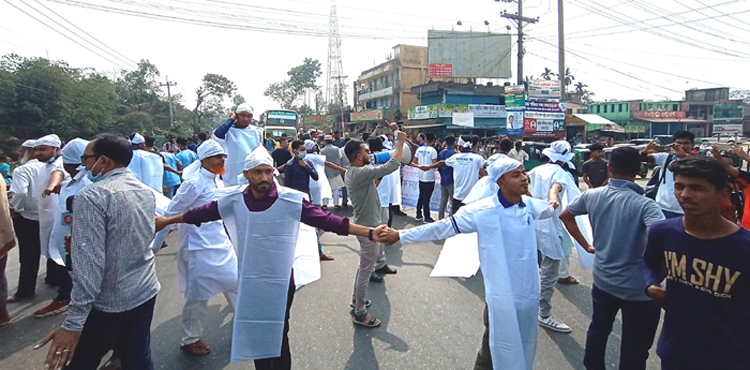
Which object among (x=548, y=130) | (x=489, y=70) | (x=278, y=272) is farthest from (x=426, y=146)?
(x=489, y=70)

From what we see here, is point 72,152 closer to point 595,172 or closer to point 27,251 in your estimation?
point 27,251

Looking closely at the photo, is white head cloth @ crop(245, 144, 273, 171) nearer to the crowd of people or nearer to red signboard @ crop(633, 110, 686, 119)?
the crowd of people

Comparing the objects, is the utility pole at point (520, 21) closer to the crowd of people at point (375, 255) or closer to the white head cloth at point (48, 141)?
the crowd of people at point (375, 255)

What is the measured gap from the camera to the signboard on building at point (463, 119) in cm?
3008

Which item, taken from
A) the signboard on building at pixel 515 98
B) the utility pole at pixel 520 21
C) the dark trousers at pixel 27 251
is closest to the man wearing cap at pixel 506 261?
the dark trousers at pixel 27 251

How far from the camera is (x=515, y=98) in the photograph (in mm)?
20750

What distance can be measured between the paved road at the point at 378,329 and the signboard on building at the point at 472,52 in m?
32.5

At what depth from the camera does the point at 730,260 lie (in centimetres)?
171

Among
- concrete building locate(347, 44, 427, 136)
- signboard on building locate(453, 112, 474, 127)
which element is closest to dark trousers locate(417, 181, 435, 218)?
signboard on building locate(453, 112, 474, 127)

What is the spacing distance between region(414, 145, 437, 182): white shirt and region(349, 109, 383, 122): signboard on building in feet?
110

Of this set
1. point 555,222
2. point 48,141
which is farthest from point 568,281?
point 48,141

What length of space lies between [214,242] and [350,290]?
196 cm

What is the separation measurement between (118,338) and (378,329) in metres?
2.21

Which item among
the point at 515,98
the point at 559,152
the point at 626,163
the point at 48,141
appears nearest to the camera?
the point at 626,163
